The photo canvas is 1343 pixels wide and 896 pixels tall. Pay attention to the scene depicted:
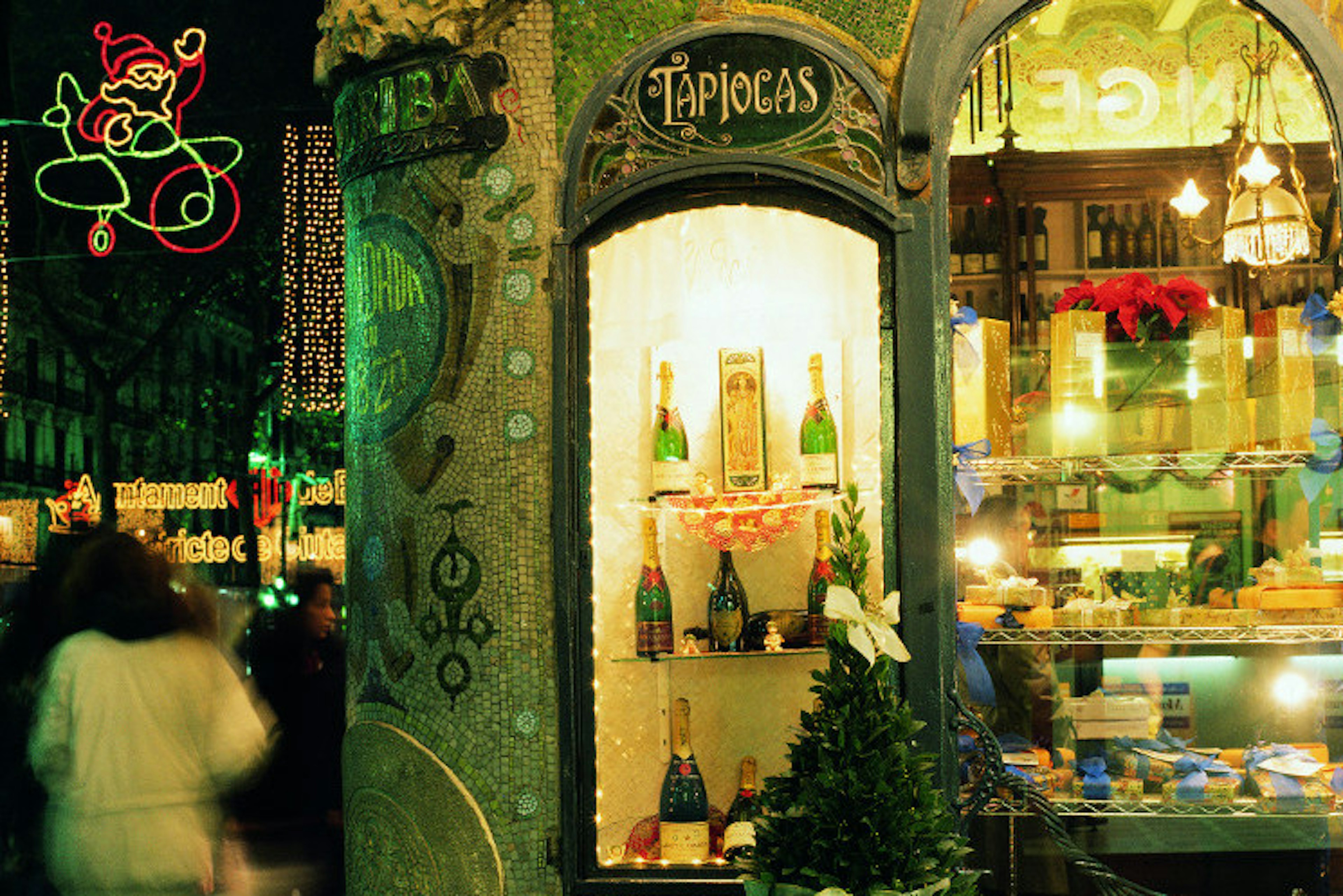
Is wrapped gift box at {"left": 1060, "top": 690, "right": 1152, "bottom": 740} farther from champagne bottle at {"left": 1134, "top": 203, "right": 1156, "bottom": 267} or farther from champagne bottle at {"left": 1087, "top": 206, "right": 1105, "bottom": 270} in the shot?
champagne bottle at {"left": 1087, "top": 206, "right": 1105, "bottom": 270}

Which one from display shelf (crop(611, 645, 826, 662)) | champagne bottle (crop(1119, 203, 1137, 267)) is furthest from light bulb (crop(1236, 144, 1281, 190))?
display shelf (crop(611, 645, 826, 662))

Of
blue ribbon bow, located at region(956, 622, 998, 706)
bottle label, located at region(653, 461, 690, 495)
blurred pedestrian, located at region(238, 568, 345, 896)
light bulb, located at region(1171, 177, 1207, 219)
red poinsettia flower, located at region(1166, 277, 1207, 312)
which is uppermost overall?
light bulb, located at region(1171, 177, 1207, 219)

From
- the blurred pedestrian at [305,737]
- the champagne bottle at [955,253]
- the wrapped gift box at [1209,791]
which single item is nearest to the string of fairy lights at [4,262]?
the blurred pedestrian at [305,737]

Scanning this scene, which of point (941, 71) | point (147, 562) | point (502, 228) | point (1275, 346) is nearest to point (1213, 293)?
point (1275, 346)

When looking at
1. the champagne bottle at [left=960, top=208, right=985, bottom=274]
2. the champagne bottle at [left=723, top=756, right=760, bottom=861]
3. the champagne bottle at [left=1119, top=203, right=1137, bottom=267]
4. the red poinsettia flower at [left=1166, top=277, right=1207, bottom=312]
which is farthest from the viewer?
the champagne bottle at [left=960, top=208, right=985, bottom=274]

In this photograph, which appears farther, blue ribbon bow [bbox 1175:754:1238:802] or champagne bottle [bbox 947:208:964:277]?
champagne bottle [bbox 947:208:964:277]

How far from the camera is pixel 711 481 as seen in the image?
4.41 m

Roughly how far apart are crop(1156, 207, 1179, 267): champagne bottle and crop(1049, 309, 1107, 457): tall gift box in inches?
14.0

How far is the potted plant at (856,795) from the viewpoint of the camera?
2990mm

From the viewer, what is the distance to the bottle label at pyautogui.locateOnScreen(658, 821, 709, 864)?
13.1 feet

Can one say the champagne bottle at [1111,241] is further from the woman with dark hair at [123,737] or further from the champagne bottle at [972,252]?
the woman with dark hair at [123,737]

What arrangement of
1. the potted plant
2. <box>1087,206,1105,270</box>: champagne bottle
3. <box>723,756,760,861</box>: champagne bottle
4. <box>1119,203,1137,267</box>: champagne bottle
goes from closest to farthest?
the potted plant < <box>723,756,760,861</box>: champagne bottle < <box>1119,203,1137,267</box>: champagne bottle < <box>1087,206,1105,270</box>: champagne bottle

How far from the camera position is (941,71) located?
12.8ft

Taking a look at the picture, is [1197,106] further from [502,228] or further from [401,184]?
[401,184]
